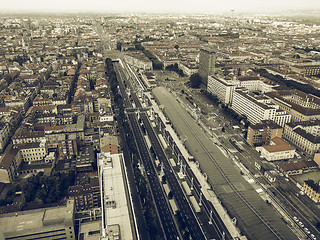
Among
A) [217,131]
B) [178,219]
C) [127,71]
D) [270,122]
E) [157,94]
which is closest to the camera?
[178,219]

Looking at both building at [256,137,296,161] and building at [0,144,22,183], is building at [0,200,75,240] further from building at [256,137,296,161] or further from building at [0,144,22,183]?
building at [256,137,296,161]

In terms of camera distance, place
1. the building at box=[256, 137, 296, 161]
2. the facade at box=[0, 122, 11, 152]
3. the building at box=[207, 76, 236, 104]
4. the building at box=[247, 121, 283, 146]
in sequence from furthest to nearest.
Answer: the building at box=[207, 76, 236, 104] < the building at box=[247, 121, 283, 146] < the facade at box=[0, 122, 11, 152] < the building at box=[256, 137, 296, 161]

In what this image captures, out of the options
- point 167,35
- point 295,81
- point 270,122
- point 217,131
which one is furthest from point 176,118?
point 167,35

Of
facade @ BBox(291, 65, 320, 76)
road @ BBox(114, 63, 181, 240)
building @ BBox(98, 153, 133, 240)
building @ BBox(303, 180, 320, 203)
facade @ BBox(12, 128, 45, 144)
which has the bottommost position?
road @ BBox(114, 63, 181, 240)

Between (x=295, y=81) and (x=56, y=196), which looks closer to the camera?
(x=56, y=196)

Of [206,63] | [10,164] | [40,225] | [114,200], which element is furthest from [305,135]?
[10,164]

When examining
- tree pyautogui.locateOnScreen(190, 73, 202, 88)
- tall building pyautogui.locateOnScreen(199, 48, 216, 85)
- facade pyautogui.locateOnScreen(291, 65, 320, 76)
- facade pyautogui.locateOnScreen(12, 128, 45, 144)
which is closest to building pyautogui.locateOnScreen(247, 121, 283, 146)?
tall building pyautogui.locateOnScreen(199, 48, 216, 85)

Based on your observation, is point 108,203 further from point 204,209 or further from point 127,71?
point 127,71
